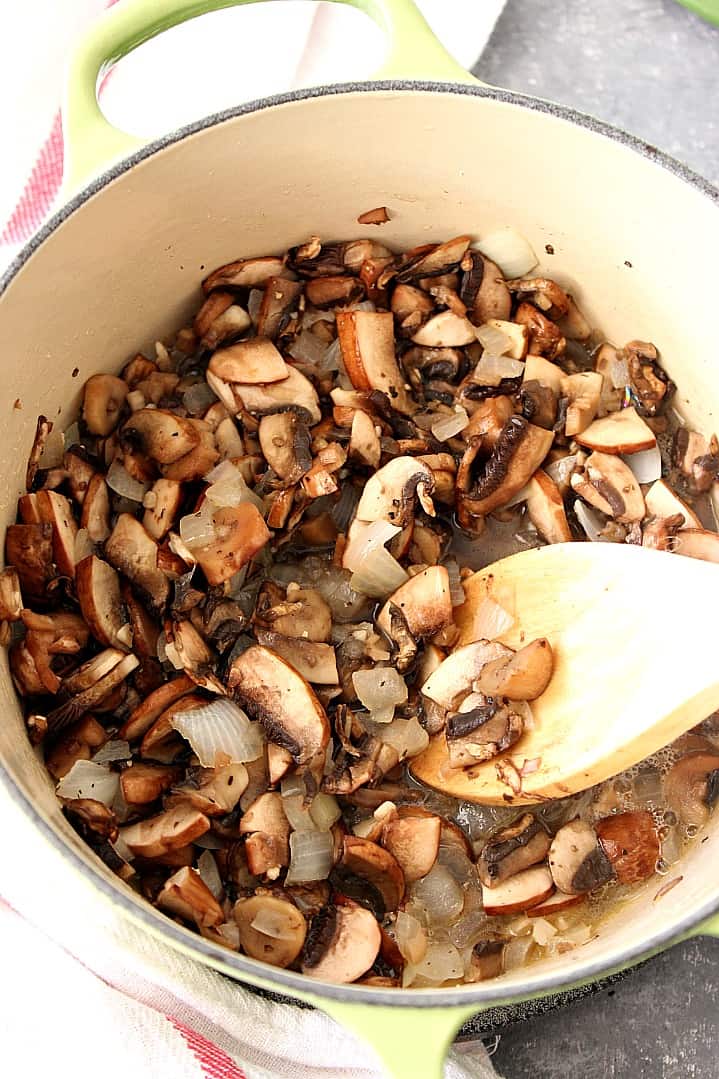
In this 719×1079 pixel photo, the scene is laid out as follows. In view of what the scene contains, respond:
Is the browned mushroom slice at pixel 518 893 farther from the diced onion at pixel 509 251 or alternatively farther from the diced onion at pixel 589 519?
the diced onion at pixel 509 251

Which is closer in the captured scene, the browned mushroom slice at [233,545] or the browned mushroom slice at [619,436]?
the browned mushroom slice at [233,545]

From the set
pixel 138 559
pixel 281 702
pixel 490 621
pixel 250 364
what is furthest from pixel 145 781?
pixel 250 364

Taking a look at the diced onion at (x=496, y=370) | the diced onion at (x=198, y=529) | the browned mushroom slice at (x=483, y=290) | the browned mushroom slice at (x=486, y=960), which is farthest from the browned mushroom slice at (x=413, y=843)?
the browned mushroom slice at (x=483, y=290)

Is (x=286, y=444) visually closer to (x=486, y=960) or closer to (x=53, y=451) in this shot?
(x=53, y=451)

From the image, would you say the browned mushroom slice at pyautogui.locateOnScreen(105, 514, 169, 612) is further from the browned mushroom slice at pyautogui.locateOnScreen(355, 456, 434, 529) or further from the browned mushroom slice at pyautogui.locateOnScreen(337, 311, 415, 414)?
the browned mushroom slice at pyautogui.locateOnScreen(337, 311, 415, 414)

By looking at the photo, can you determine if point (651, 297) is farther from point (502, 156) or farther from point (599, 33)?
point (599, 33)

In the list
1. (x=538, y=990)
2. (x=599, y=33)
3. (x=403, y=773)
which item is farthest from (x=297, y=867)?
(x=599, y=33)

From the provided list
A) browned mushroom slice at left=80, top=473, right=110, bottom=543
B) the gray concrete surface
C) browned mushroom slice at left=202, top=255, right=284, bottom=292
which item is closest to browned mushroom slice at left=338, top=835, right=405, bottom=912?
browned mushroom slice at left=80, top=473, right=110, bottom=543
